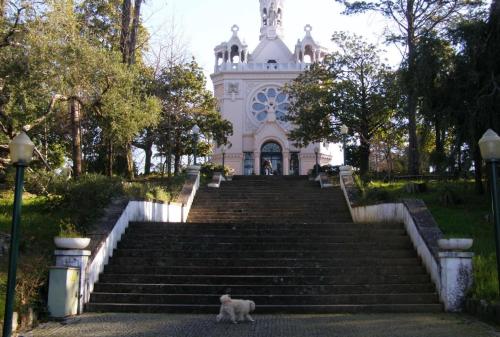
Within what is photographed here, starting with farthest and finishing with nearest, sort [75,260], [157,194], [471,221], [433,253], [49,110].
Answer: [157,194]
[49,110]
[471,221]
[433,253]
[75,260]

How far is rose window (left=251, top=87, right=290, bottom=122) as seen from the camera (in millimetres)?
45750

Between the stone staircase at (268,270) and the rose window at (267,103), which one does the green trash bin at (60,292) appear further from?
the rose window at (267,103)

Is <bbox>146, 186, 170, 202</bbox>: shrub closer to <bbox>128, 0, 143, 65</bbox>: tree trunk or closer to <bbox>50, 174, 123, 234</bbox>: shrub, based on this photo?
<bbox>50, 174, 123, 234</bbox>: shrub

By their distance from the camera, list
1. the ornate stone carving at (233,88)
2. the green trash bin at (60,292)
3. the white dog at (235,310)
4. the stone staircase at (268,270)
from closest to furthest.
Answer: the white dog at (235,310), the green trash bin at (60,292), the stone staircase at (268,270), the ornate stone carving at (233,88)

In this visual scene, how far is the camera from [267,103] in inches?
1812

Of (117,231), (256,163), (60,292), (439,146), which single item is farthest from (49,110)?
(256,163)

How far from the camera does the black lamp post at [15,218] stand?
7328 mm

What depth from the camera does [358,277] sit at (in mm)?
11234

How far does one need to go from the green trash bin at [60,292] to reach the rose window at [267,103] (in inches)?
1440

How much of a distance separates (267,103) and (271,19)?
9.94 meters

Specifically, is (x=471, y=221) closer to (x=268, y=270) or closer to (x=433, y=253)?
(x=433, y=253)

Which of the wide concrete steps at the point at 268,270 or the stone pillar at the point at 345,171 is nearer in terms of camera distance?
the wide concrete steps at the point at 268,270

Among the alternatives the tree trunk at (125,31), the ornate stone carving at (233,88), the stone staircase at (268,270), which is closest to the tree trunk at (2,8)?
the stone staircase at (268,270)

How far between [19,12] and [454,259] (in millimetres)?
11699
